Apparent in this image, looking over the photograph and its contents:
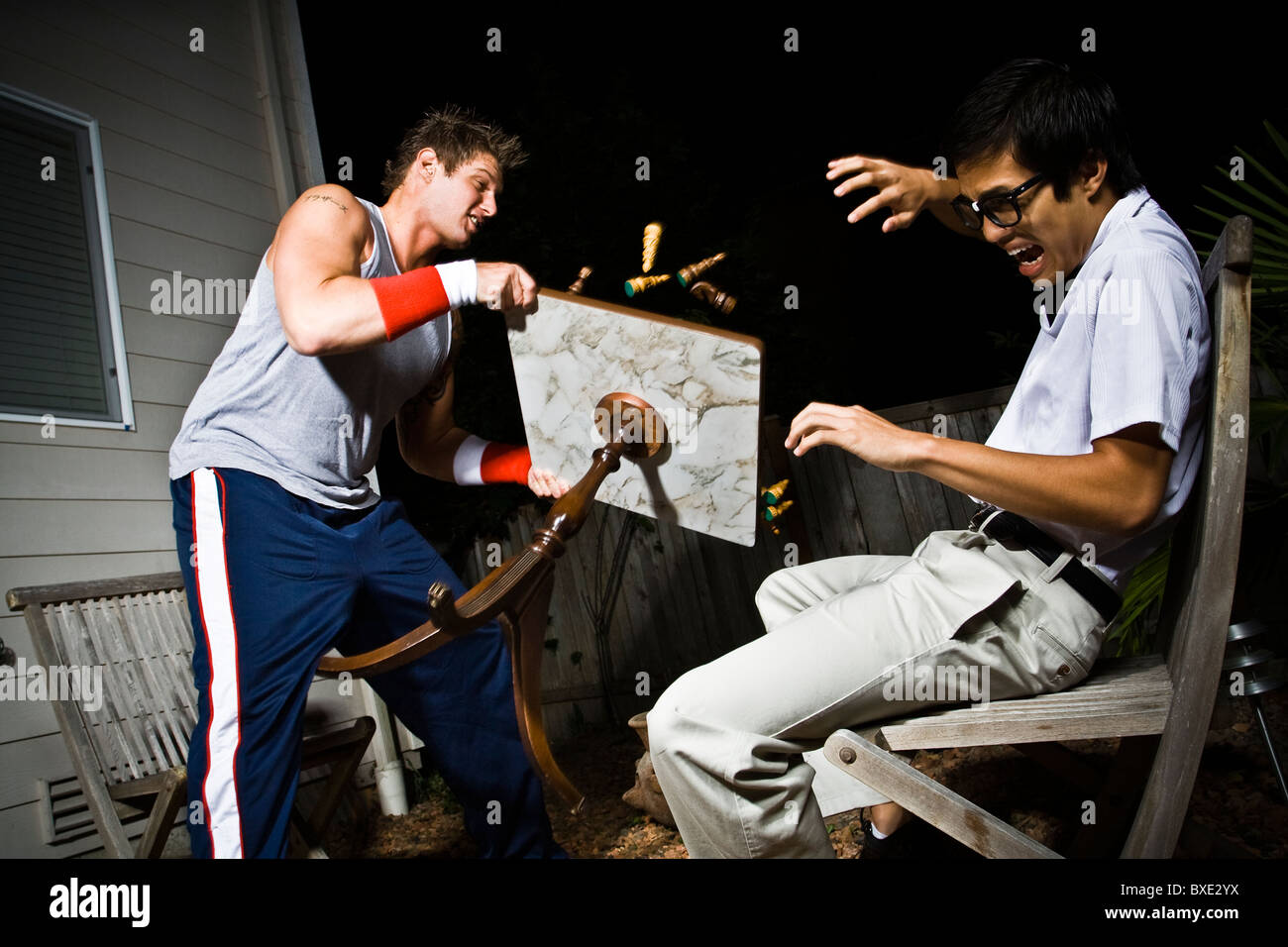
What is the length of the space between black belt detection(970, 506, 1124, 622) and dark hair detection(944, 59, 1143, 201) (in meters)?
0.52

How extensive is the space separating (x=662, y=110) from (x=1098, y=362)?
4.54 meters

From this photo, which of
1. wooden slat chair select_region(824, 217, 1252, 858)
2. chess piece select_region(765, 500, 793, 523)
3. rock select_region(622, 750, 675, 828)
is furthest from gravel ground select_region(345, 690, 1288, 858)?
chess piece select_region(765, 500, 793, 523)

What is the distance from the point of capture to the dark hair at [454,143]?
2109 millimetres

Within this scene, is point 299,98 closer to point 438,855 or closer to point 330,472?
point 330,472

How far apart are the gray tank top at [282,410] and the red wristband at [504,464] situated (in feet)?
1.28

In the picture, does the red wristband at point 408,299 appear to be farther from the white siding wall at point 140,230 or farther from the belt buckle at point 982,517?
the white siding wall at point 140,230

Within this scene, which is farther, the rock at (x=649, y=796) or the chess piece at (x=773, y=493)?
the rock at (x=649, y=796)

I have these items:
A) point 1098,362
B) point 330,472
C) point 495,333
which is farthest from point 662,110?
point 1098,362

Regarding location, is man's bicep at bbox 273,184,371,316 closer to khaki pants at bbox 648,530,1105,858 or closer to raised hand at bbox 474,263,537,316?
raised hand at bbox 474,263,537,316

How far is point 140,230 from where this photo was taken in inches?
117

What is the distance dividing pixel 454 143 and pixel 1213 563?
6.14 feet

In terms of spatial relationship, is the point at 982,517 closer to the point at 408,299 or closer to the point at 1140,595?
the point at 1140,595
